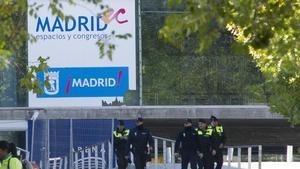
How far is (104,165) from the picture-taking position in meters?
27.5

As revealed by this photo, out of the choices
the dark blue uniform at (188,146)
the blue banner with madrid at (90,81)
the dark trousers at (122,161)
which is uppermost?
the blue banner with madrid at (90,81)

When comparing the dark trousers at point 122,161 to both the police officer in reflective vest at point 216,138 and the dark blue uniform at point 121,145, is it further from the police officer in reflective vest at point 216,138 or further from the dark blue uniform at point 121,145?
the police officer in reflective vest at point 216,138

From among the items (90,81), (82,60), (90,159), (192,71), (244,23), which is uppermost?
(82,60)

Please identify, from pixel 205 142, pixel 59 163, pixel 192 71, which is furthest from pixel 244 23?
pixel 192 71

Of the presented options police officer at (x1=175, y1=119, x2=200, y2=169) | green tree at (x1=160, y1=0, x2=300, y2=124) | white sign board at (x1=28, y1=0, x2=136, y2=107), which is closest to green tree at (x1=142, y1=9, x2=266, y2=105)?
white sign board at (x1=28, y1=0, x2=136, y2=107)

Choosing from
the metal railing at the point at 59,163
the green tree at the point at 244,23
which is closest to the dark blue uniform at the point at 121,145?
the metal railing at the point at 59,163

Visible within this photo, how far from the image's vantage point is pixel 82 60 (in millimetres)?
37219

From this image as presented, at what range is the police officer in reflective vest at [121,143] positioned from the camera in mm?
24766

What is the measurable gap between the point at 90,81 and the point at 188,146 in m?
13.9

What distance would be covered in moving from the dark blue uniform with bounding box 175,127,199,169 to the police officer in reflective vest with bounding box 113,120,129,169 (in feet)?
5.40

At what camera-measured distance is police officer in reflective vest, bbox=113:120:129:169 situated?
2477cm

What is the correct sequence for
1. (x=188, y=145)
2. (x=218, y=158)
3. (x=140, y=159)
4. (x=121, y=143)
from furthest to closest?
1. (x=121, y=143)
2. (x=140, y=159)
3. (x=218, y=158)
4. (x=188, y=145)

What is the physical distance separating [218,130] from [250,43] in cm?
1634

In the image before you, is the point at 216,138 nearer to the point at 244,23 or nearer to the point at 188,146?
the point at 188,146
